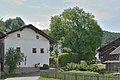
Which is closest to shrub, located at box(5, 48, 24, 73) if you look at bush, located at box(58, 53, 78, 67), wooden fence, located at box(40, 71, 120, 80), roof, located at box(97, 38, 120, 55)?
wooden fence, located at box(40, 71, 120, 80)

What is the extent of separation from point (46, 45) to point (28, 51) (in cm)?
391

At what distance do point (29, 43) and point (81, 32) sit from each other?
740 inches

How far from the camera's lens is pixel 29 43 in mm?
54281

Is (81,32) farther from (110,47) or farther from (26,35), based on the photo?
(26,35)

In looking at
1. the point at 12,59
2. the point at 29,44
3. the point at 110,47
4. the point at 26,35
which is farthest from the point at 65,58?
the point at 12,59

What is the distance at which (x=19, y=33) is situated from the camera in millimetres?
52938

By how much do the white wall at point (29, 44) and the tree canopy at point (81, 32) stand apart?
14.6 metres

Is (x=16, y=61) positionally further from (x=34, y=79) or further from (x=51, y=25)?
(x=51, y=25)

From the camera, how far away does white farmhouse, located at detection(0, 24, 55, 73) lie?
51781 millimetres

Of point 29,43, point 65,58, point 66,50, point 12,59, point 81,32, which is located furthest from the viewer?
point 66,50

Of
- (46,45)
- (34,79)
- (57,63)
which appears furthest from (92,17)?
(34,79)

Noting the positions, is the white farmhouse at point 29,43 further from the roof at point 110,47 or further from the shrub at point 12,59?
the roof at point 110,47

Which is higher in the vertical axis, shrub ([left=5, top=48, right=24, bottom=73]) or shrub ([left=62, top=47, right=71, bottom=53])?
shrub ([left=62, top=47, right=71, bottom=53])

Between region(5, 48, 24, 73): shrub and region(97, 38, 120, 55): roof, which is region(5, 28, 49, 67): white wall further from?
region(97, 38, 120, 55): roof
